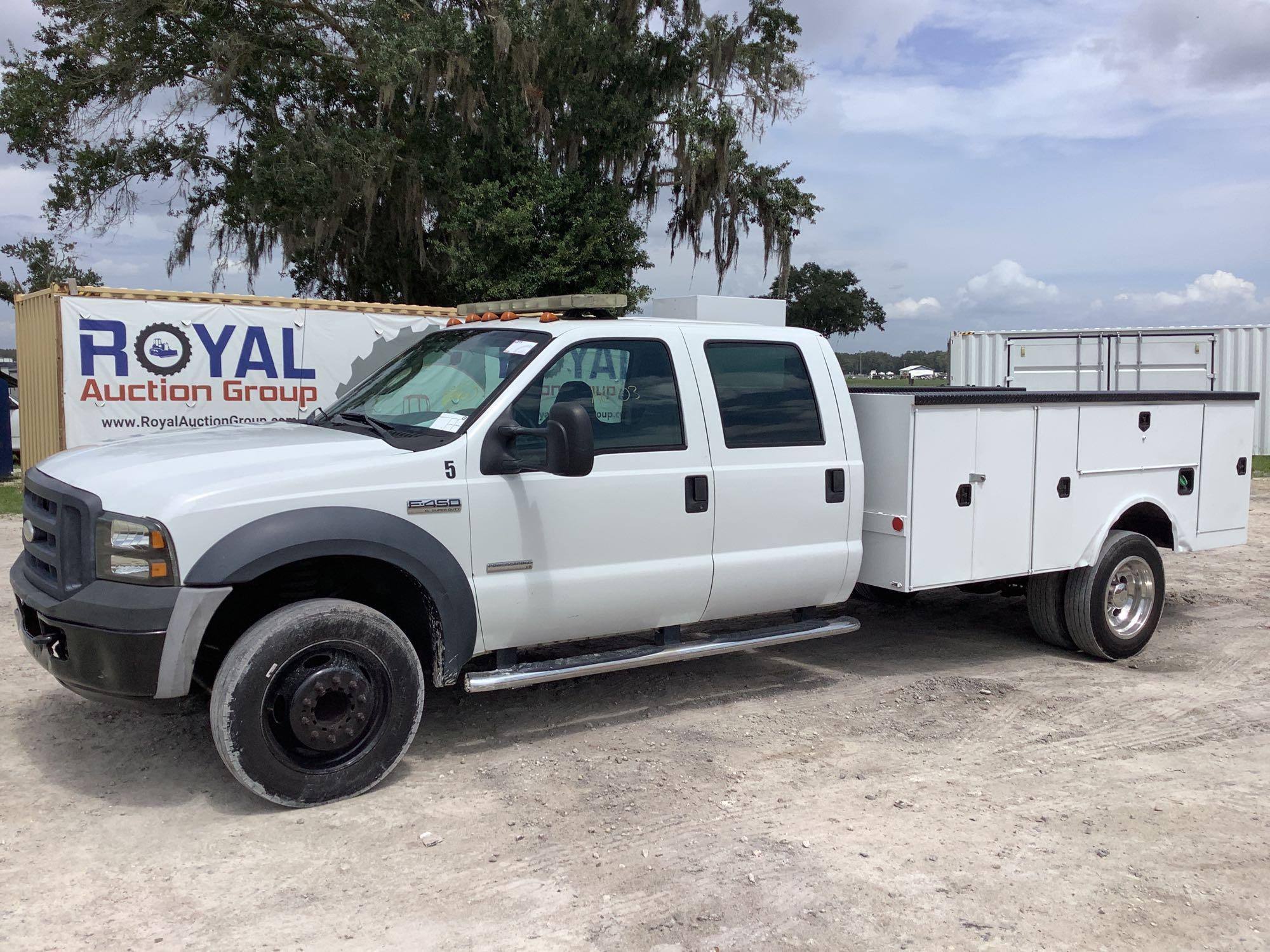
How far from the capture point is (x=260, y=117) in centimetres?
1934

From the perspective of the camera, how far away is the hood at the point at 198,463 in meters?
3.85

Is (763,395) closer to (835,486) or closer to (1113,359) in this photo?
(835,486)

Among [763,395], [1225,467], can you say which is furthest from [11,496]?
[1225,467]

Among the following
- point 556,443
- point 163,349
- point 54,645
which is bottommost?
point 54,645

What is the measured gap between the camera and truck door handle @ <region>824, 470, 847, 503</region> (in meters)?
5.45

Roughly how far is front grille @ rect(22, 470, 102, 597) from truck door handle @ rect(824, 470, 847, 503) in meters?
3.36

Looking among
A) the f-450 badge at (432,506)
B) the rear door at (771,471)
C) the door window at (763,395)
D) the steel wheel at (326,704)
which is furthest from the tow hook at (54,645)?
the door window at (763,395)

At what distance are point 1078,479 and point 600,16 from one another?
53.9 feet

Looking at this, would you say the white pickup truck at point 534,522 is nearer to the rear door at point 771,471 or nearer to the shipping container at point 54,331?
the rear door at point 771,471

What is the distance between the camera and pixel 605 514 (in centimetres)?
473

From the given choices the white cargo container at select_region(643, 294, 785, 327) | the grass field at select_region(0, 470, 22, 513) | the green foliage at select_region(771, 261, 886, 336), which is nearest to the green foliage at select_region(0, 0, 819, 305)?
the grass field at select_region(0, 470, 22, 513)

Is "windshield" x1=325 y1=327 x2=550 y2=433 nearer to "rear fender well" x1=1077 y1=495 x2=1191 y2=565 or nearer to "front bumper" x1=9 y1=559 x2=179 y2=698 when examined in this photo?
"front bumper" x1=9 y1=559 x2=179 y2=698

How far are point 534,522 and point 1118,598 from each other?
418 cm

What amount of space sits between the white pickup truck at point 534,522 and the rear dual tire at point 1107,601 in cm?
2
